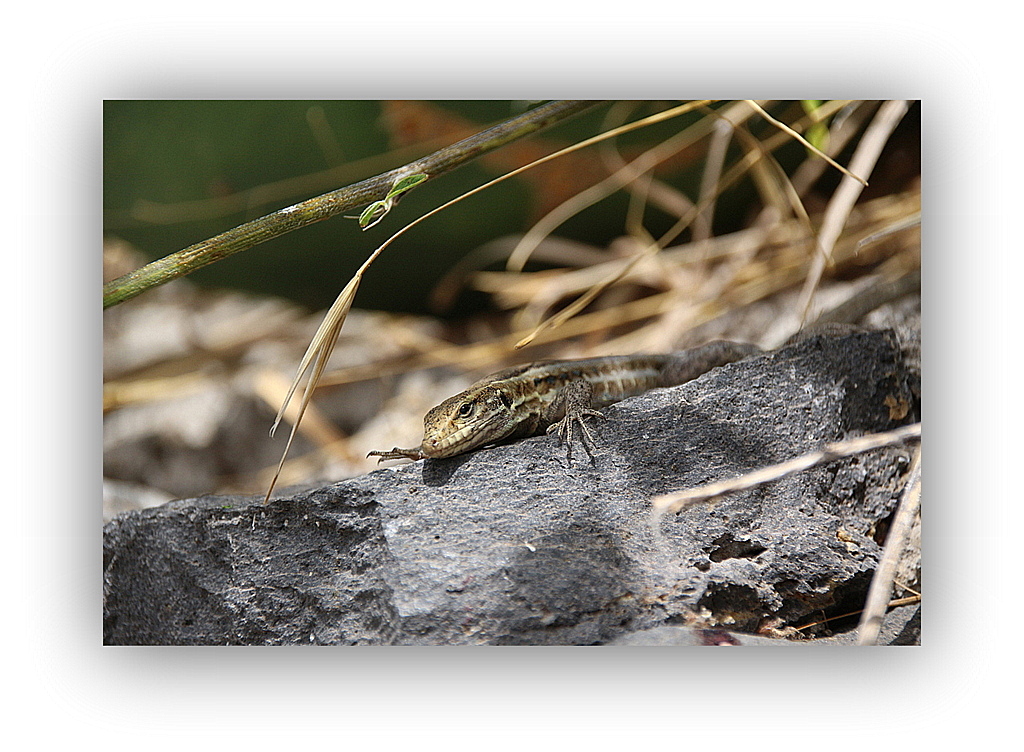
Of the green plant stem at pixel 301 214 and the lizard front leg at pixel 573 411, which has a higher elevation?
the green plant stem at pixel 301 214

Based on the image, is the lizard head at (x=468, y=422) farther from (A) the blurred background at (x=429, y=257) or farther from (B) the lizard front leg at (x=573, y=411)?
(A) the blurred background at (x=429, y=257)

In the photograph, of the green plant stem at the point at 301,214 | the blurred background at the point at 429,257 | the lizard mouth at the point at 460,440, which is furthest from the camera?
the blurred background at the point at 429,257

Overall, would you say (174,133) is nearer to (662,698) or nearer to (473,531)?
(473,531)

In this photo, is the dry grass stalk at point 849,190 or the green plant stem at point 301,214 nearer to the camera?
the green plant stem at point 301,214

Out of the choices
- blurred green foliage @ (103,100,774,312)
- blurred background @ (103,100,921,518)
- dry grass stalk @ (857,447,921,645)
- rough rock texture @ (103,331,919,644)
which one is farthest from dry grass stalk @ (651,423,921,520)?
blurred green foliage @ (103,100,774,312)

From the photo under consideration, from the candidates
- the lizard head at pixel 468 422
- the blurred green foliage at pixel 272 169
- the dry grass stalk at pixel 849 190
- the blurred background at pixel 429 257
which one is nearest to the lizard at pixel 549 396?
the lizard head at pixel 468 422

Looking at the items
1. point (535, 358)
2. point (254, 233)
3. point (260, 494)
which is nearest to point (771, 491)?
point (535, 358)

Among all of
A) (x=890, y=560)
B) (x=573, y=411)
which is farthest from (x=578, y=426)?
(x=890, y=560)

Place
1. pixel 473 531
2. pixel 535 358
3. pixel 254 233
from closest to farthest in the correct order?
pixel 473 531, pixel 254 233, pixel 535 358

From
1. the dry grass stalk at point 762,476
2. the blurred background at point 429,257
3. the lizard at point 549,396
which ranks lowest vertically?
the dry grass stalk at point 762,476
